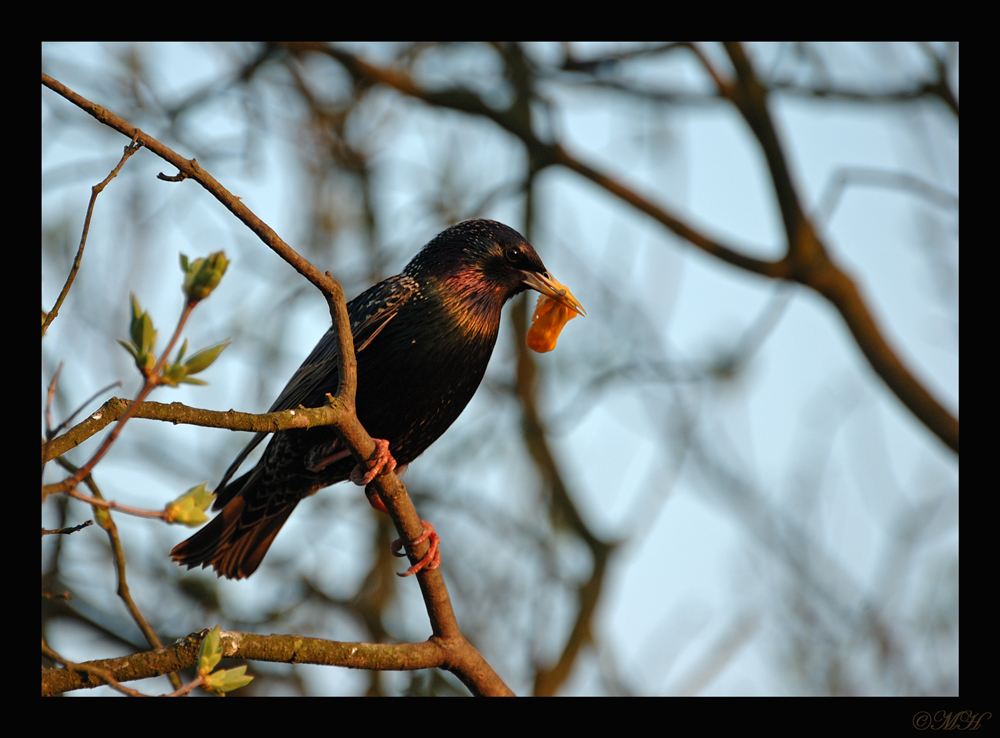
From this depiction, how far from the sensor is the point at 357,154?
7.05m

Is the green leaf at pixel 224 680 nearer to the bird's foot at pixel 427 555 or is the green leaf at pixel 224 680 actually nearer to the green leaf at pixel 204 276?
the green leaf at pixel 204 276

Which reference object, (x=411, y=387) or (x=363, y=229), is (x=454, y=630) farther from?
(x=363, y=229)

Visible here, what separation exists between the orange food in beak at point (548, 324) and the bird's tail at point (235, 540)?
1.36 metres

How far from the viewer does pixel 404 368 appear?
3340mm

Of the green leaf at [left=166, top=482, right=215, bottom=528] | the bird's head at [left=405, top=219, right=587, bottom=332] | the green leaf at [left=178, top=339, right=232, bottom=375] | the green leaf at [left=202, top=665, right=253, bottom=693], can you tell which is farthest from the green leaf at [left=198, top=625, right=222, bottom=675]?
the bird's head at [left=405, top=219, right=587, bottom=332]

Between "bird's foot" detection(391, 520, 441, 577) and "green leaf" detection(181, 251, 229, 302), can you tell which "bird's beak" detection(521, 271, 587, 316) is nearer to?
"bird's foot" detection(391, 520, 441, 577)

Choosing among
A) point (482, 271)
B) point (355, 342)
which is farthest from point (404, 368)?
point (482, 271)

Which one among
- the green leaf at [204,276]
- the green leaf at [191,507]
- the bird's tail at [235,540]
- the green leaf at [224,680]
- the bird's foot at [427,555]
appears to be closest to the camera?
the green leaf at [204,276]

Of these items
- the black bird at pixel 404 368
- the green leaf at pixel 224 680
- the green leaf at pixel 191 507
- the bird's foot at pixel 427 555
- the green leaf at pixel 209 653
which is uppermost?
the black bird at pixel 404 368

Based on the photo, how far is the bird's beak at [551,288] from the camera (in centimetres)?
351

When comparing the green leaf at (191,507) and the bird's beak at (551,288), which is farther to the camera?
the bird's beak at (551,288)

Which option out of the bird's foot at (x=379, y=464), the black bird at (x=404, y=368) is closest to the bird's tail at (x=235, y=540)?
the black bird at (x=404, y=368)

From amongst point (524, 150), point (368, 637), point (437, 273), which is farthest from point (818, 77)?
point (368, 637)
